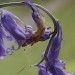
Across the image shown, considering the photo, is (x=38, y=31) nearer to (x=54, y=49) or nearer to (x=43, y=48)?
(x=54, y=49)

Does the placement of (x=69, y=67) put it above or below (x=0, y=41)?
below

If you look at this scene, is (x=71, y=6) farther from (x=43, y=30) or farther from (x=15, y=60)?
(x=43, y=30)

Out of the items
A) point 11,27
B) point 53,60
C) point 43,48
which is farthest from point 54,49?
point 43,48

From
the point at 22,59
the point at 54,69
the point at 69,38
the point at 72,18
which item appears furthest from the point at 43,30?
the point at 72,18

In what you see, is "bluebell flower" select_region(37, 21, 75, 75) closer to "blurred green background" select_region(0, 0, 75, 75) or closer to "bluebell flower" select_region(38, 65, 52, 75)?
"bluebell flower" select_region(38, 65, 52, 75)

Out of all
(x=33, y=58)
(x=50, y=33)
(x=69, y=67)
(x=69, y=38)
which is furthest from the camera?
(x=69, y=38)
